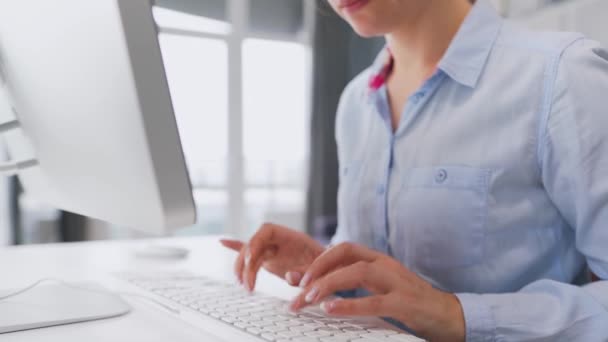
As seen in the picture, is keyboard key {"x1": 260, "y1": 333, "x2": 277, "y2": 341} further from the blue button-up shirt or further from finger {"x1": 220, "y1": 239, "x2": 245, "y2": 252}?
finger {"x1": 220, "y1": 239, "x2": 245, "y2": 252}

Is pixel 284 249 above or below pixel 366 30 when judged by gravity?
below

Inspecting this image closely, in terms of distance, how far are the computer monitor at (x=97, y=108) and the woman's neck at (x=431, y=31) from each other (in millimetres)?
530

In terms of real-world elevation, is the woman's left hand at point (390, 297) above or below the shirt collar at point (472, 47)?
below

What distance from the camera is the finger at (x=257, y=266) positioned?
0.65 metres

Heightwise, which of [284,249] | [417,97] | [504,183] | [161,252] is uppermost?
[417,97]

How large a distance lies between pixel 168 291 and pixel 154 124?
30 cm

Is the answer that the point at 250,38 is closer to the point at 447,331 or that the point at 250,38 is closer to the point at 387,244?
the point at 387,244

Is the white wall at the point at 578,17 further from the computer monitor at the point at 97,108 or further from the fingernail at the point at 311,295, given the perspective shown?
the computer monitor at the point at 97,108

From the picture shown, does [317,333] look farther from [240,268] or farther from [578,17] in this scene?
[578,17]

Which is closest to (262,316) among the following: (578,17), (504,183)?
(504,183)

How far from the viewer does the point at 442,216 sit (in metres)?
0.75

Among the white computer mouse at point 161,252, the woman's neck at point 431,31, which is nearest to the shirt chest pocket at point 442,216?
the woman's neck at point 431,31

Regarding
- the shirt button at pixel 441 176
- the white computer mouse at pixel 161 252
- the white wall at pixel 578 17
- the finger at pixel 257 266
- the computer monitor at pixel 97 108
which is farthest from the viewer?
the white wall at pixel 578 17

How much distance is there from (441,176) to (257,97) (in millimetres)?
3051
